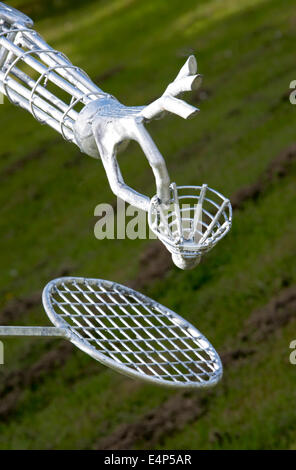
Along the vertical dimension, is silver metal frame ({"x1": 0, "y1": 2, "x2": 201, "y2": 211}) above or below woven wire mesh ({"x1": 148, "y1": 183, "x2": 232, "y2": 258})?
above

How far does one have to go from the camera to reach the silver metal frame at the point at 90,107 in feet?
7.33

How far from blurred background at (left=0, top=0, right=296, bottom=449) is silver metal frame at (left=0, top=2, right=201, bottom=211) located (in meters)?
4.09

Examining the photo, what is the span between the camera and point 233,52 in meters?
18.7

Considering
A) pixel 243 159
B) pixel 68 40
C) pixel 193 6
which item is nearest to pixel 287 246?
pixel 243 159

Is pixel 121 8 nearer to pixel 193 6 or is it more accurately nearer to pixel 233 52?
pixel 193 6

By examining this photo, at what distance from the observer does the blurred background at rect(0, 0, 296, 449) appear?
732 centimetres

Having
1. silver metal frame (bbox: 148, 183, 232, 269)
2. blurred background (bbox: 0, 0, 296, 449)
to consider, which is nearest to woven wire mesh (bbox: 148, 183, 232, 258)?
silver metal frame (bbox: 148, 183, 232, 269)

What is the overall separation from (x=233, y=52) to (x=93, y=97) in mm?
16485

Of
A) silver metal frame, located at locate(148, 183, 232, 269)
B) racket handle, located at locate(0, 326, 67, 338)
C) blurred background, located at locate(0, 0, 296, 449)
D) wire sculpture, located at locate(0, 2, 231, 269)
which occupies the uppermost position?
wire sculpture, located at locate(0, 2, 231, 269)

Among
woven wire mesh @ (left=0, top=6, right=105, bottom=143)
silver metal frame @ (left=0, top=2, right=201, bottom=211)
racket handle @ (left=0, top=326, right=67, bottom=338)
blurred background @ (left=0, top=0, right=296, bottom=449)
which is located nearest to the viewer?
silver metal frame @ (left=0, top=2, right=201, bottom=211)

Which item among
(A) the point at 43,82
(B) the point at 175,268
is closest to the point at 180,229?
(A) the point at 43,82

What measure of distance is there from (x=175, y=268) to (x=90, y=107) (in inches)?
280

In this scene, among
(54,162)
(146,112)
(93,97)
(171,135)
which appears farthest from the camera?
(54,162)

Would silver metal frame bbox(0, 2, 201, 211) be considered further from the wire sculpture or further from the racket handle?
the racket handle
